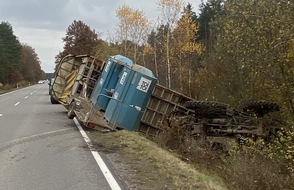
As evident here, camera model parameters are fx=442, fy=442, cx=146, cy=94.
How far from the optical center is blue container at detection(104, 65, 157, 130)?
46.8 feet

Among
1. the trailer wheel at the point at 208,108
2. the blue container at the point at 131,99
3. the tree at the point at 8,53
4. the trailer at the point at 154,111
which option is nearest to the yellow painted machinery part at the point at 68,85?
the trailer at the point at 154,111

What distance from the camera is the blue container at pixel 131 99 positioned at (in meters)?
14.3

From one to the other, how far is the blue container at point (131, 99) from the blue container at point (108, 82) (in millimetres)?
1016

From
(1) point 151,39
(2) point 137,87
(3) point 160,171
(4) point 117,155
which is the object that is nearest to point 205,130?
(2) point 137,87

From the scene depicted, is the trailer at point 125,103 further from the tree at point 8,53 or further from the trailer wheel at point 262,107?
the tree at point 8,53

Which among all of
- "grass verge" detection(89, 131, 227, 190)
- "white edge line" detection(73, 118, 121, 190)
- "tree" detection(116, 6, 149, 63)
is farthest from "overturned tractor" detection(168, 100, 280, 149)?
"tree" detection(116, 6, 149, 63)

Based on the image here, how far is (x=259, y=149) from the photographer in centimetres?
1104

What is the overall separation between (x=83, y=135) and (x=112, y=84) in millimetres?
3167

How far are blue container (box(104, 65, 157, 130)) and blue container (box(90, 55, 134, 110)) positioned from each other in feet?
3.33

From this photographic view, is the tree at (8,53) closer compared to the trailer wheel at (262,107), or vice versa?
the trailer wheel at (262,107)

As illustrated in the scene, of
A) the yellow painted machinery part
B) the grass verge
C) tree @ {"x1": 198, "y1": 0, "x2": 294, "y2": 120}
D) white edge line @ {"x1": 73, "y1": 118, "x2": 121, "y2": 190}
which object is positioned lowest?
white edge line @ {"x1": 73, "y1": 118, "x2": 121, "y2": 190}

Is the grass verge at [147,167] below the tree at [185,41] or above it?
below

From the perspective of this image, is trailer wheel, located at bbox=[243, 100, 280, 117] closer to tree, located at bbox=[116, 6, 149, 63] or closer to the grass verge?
the grass verge

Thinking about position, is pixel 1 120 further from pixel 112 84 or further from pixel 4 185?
pixel 4 185
